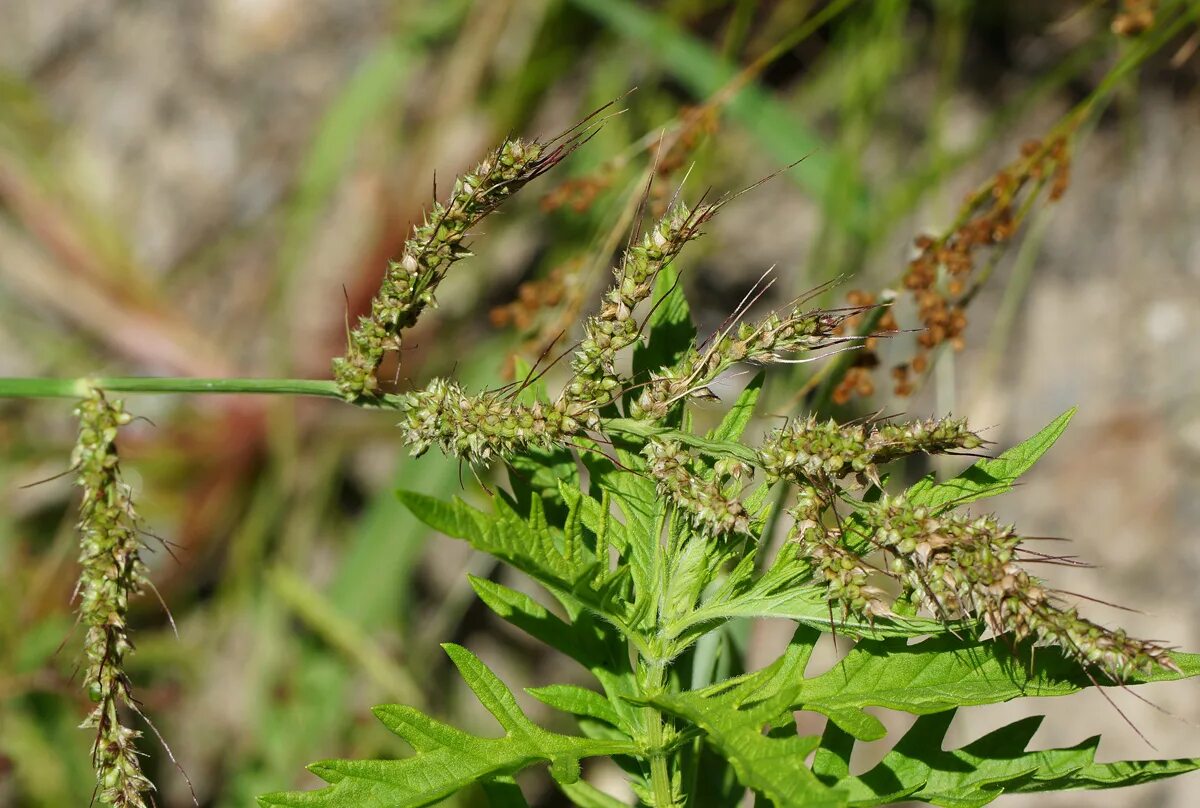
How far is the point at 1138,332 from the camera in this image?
8.89ft

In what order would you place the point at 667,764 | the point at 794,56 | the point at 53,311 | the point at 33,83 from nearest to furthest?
the point at 667,764 → the point at 794,56 → the point at 53,311 → the point at 33,83

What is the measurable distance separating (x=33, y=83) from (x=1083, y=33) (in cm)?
333

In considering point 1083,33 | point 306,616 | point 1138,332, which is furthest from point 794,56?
point 306,616

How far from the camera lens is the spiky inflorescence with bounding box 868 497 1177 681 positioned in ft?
2.84

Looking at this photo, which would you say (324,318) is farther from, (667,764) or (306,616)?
(667,764)

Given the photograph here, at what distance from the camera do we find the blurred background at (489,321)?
2.50 metres

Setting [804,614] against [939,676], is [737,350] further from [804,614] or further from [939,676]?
[939,676]

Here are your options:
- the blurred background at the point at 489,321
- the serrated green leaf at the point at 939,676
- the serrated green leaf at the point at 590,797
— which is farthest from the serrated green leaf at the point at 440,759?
the blurred background at the point at 489,321

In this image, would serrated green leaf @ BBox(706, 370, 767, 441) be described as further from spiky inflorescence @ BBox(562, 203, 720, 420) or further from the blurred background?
the blurred background

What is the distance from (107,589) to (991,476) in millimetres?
970

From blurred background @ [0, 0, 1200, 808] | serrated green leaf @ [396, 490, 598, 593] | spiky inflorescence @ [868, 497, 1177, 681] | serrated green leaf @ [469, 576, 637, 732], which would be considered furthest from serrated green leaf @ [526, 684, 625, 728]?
blurred background @ [0, 0, 1200, 808]

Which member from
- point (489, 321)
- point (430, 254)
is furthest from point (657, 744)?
point (489, 321)

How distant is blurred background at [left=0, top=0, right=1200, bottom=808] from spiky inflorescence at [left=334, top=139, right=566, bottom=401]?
122 cm

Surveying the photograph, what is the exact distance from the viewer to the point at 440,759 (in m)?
1.00
